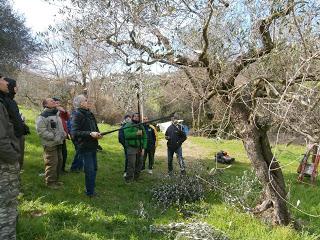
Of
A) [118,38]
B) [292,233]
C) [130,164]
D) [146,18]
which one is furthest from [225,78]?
[130,164]

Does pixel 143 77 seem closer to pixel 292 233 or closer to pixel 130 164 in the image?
pixel 130 164

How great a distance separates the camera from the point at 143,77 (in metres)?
8.89

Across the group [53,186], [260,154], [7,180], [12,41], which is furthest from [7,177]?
[12,41]

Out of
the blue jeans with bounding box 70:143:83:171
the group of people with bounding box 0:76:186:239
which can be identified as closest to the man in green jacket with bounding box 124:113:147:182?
the group of people with bounding box 0:76:186:239

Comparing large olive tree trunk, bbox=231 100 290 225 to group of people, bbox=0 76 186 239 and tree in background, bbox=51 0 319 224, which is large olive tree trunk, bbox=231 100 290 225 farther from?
group of people, bbox=0 76 186 239

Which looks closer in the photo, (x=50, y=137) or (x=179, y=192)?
(x=50, y=137)

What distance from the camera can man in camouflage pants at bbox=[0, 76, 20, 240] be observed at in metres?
5.01

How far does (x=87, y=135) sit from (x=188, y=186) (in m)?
2.57

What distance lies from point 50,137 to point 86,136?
2.79ft

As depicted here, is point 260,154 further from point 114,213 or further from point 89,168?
point 89,168

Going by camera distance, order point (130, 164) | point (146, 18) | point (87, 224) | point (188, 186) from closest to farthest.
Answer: point (87, 224), point (146, 18), point (188, 186), point (130, 164)

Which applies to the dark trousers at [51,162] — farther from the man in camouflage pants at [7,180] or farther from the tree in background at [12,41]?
the tree in background at [12,41]

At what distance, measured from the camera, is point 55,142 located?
832 cm

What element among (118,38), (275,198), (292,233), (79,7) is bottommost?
(292,233)
